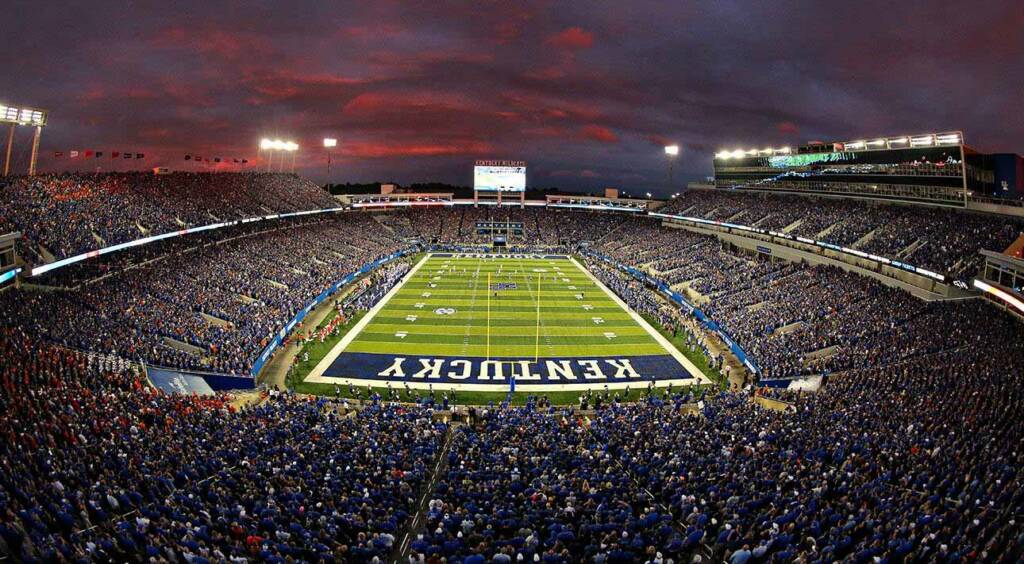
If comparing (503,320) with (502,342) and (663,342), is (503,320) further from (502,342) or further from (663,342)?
(663,342)

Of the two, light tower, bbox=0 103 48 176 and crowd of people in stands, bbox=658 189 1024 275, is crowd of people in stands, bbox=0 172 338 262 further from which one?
crowd of people in stands, bbox=658 189 1024 275

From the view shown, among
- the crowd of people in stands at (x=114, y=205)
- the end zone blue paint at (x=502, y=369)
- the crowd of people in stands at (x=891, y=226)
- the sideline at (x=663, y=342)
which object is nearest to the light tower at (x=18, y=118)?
the crowd of people in stands at (x=114, y=205)

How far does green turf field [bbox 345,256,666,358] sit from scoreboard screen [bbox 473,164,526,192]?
28.5 metres

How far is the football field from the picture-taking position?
26500 mm

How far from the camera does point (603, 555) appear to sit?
10164 mm

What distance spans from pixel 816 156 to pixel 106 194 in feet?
195

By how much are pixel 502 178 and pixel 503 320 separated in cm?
4646

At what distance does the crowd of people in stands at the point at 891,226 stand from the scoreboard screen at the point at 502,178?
30.7m

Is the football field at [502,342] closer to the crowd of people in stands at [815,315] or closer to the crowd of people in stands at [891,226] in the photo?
the crowd of people in stands at [815,315]

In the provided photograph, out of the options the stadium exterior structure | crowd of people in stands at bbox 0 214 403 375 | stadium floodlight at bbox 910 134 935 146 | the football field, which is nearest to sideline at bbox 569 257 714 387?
the football field

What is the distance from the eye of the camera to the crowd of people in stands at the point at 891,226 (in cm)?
2966

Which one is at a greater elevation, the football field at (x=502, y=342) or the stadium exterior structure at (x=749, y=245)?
the stadium exterior structure at (x=749, y=245)

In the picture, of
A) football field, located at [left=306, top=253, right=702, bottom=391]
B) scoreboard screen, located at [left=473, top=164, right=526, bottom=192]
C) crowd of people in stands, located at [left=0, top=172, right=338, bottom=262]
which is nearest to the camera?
football field, located at [left=306, top=253, right=702, bottom=391]

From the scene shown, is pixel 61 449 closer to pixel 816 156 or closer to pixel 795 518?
pixel 795 518
